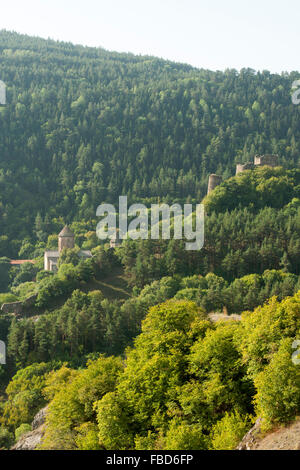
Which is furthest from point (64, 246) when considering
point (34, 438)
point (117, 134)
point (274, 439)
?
point (117, 134)

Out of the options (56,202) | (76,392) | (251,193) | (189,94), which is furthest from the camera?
(189,94)

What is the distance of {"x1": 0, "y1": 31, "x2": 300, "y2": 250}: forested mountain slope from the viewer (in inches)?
4774

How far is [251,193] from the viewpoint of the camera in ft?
260

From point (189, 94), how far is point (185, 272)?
406 ft

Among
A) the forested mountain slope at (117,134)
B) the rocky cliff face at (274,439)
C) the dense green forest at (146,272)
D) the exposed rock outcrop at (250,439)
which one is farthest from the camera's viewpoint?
the forested mountain slope at (117,134)

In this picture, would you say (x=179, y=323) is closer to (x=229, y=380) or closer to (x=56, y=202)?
(x=229, y=380)

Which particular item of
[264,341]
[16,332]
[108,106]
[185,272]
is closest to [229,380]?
[264,341]

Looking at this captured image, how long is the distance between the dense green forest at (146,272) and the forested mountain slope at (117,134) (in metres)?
0.53

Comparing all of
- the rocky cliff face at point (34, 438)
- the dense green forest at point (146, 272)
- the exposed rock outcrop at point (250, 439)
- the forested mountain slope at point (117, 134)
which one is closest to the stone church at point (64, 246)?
the dense green forest at point (146, 272)

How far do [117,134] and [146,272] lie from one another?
9375cm

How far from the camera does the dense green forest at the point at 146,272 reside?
23.3 m

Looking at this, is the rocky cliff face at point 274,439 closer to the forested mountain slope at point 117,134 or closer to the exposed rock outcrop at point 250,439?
the exposed rock outcrop at point 250,439

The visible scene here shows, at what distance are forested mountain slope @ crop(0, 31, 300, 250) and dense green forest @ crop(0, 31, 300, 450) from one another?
53cm

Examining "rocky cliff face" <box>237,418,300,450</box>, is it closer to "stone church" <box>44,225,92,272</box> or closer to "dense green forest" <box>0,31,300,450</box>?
"dense green forest" <box>0,31,300,450</box>
